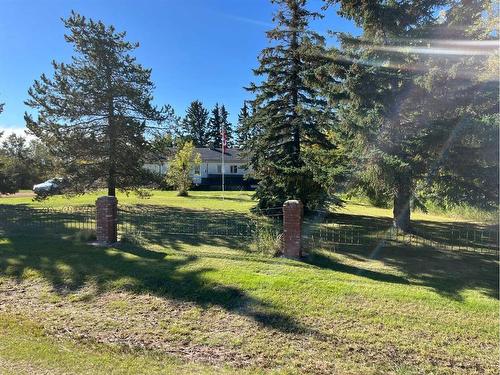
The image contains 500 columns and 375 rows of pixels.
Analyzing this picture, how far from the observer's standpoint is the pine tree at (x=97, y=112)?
17562 mm

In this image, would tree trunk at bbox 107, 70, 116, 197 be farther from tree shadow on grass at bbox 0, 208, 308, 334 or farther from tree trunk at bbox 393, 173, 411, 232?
tree trunk at bbox 393, 173, 411, 232

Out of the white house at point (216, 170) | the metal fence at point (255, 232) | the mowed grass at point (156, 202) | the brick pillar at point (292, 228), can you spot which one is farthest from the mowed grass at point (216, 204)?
the white house at point (216, 170)

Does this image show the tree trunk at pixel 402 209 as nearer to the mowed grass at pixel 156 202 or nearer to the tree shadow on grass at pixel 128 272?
the tree shadow on grass at pixel 128 272

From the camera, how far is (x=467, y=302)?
6172 millimetres

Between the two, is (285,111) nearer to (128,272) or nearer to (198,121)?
(128,272)

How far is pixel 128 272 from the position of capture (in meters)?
7.46

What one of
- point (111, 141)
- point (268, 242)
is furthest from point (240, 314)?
point (111, 141)

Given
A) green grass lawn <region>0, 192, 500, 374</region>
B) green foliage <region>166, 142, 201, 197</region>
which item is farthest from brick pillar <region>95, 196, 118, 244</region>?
green foliage <region>166, 142, 201, 197</region>

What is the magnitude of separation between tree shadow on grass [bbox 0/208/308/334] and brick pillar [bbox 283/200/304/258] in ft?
6.59

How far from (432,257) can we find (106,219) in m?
8.07

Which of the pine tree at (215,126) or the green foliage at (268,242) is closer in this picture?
the green foliage at (268,242)

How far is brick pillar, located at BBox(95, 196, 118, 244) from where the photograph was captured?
9.62 meters

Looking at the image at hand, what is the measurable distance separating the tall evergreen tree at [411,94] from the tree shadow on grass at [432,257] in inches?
64.2

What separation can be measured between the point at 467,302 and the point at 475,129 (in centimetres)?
436
